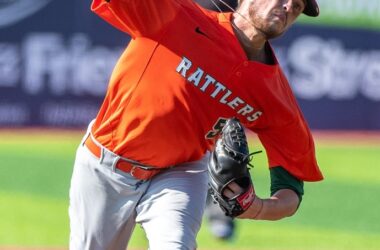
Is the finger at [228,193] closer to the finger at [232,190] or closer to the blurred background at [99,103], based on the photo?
the finger at [232,190]

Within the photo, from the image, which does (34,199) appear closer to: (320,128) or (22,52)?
(22,52)

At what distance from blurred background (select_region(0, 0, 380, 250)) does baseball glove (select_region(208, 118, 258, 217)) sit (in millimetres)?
2964

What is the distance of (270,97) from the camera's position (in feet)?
13.7

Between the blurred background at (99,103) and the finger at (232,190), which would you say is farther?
the blurred background at (99,103)

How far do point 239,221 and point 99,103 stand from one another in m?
1.31

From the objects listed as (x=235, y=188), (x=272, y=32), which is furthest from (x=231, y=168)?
(x=272, y=32)

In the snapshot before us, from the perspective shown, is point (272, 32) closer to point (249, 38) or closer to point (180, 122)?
point (249, 38)

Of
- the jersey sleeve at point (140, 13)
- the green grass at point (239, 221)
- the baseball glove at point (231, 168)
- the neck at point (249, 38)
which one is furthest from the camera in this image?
the green grass at point (239, 221)

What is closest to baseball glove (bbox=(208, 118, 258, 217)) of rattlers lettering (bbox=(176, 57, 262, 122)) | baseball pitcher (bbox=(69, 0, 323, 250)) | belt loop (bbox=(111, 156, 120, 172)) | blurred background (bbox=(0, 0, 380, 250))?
baseball pitcher (bbox=(69, 0, 323, 250))

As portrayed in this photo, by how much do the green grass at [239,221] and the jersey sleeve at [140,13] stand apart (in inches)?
118

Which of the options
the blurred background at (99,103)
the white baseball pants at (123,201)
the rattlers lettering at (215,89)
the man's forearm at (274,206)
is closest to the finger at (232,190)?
the man's forearm at (274,206)

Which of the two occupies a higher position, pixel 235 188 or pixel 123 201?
pixel 235 188

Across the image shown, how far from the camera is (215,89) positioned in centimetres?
411

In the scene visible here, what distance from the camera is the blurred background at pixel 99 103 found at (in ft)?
22.5
